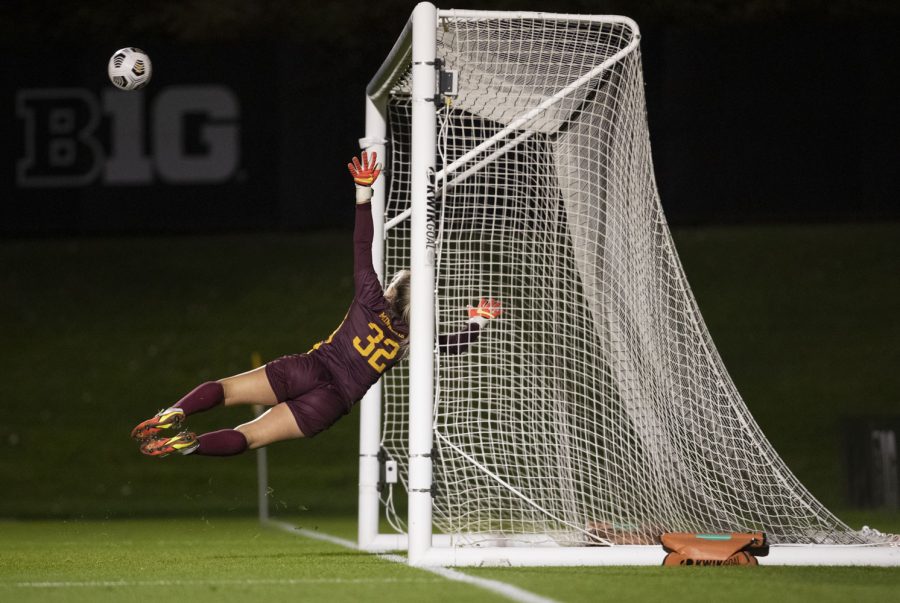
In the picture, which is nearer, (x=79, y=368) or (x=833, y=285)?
(x=79, y=368)

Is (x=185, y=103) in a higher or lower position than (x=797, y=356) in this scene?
higher

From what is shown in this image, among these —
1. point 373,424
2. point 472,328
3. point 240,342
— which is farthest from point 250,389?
point 240,342

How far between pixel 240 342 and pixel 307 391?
9.87 m

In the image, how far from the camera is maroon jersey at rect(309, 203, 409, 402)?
6.59 m

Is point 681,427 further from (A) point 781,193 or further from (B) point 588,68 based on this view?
(A) point 781,193

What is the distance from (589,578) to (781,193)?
12.9m

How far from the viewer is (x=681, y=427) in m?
7.09

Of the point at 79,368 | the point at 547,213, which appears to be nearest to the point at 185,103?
the point at 79,368

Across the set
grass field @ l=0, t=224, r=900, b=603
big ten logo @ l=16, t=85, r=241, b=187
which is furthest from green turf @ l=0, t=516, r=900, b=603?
big ten logo @ l=16, t=85, r=241, b=187

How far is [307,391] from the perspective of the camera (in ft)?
21.9

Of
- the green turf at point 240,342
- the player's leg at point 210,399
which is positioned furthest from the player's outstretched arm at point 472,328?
the green turf at point 240,342

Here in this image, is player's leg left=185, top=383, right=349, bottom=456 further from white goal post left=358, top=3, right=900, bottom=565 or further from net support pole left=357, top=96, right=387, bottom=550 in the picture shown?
net support pole left=357, top=96, right=387, bottom=550

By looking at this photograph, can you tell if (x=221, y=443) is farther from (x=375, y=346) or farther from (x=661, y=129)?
(x=661, y=129)

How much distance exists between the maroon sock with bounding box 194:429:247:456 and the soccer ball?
2.80m
